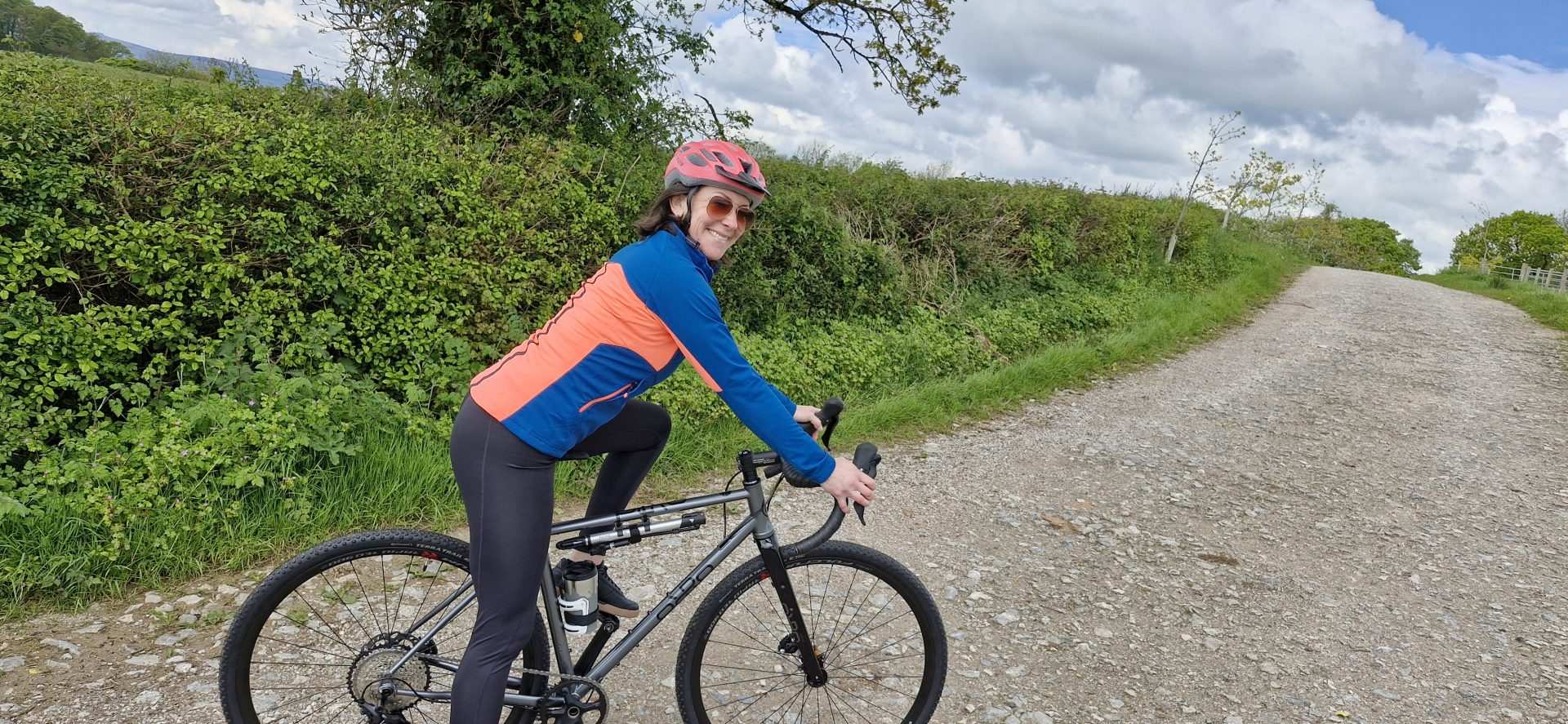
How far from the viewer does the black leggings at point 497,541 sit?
2.17 m

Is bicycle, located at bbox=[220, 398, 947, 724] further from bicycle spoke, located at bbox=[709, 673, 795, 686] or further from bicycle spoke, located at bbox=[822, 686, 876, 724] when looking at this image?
bicycle spoke, located at bbox=[822, 686, 876, 724]

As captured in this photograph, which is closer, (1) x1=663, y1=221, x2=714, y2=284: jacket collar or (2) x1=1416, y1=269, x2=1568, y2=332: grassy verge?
(1) x1=663, y1=221, x2=714, y2=284: jacket collar

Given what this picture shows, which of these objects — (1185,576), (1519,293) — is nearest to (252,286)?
(1185,576)

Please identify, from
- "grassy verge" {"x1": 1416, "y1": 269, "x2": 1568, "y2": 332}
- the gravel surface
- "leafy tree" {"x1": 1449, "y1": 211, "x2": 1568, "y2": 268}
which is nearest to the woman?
the gravel surface

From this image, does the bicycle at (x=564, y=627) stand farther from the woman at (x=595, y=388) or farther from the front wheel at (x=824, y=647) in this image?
the woman at (x=595, y=388)

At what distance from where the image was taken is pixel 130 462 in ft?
12.6

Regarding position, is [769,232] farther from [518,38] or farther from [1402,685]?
[1402,685]

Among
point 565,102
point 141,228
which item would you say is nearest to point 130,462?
point 141,228

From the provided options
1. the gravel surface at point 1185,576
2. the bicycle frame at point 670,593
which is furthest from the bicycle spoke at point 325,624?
the gravel surface at point 1185,576

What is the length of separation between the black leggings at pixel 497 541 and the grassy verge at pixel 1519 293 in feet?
61.5

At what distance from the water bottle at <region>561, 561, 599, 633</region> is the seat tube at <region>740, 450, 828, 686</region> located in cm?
52

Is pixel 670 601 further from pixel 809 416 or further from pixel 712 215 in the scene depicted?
pixel 712 215

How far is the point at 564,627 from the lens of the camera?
8.43 feet

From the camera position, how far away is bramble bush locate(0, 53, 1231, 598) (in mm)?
3920
